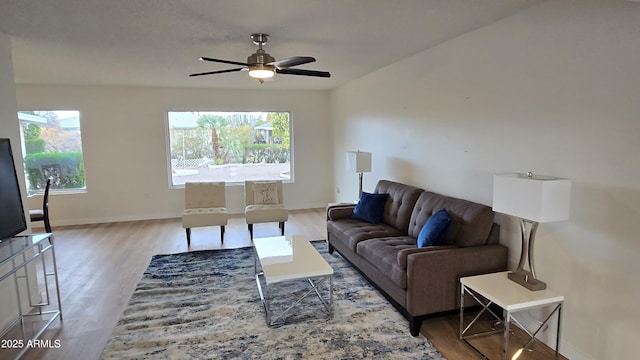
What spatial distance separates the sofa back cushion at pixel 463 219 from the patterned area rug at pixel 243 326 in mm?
847

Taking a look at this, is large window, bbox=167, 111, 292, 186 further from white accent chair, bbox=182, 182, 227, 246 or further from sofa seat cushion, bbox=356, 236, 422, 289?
sofa seat cushion, bbox=356, 236, 422, 289

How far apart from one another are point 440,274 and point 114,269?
3735mm

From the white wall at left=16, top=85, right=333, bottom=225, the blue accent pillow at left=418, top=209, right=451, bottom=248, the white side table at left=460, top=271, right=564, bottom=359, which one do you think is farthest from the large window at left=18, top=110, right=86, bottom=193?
the white side table at left=460, top=271, right=564, bottom=359

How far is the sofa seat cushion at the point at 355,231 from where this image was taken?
377 centimetres

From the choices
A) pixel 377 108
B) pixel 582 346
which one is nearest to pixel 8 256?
pixel 582 346

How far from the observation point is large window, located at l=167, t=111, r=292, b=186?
22.9 ft

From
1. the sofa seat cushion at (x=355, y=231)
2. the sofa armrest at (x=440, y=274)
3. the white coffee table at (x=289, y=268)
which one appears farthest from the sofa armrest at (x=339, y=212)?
the sofa armrest at (x=440, y=274)

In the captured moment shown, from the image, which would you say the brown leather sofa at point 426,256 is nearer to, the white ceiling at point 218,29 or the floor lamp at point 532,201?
the floor lamp at point 532,201

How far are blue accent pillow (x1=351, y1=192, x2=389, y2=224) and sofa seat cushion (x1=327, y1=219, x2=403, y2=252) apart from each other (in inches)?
2.8

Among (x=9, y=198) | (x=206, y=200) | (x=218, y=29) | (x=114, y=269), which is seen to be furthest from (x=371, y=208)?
(x=9, y=198)

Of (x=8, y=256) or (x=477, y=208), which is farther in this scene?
(x=477, y=208)

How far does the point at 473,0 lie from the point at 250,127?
5.41m

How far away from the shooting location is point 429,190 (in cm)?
419

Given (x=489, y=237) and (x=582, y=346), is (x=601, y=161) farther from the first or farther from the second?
(x=582, y=346)
